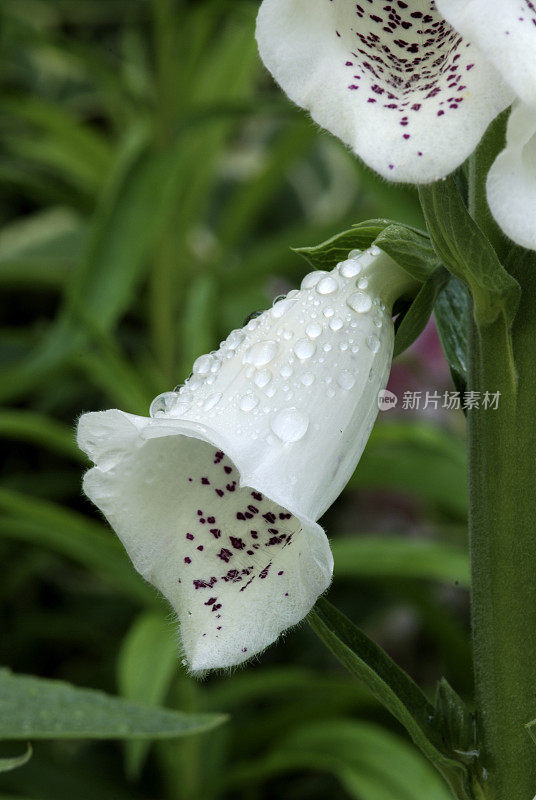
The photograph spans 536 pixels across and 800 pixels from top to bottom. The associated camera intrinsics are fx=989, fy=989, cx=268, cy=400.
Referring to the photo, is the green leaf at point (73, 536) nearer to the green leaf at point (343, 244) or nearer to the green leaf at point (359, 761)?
the green leaf at point (359, 761)

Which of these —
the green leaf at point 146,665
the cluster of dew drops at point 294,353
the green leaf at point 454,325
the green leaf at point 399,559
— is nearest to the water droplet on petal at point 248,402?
the cluster of dew drops at point 294,353

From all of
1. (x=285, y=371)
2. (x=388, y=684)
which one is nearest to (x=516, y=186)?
(x=285, y=371)

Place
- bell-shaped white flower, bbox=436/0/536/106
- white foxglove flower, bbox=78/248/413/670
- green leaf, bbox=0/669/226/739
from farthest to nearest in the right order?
green leaf, bbox=0/669/226/739 < white foxglove flower, bbox=78/248/413/670 < bell-shaped white flower, bbox=436/0/536/106

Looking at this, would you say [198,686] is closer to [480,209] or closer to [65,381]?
[65,381]

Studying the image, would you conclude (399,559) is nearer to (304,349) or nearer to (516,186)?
(304,349)

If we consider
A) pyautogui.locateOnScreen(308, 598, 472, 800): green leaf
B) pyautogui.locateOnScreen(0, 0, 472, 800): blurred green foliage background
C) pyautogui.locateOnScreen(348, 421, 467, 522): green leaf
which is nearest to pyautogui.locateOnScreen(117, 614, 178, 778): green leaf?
pyautogui.locateOnScreen(0, 0, 472, 800): blurred green foliage background

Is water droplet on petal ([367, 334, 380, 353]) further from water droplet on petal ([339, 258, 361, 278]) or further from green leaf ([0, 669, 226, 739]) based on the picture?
green leaf ([0, 669, 226, 739])
